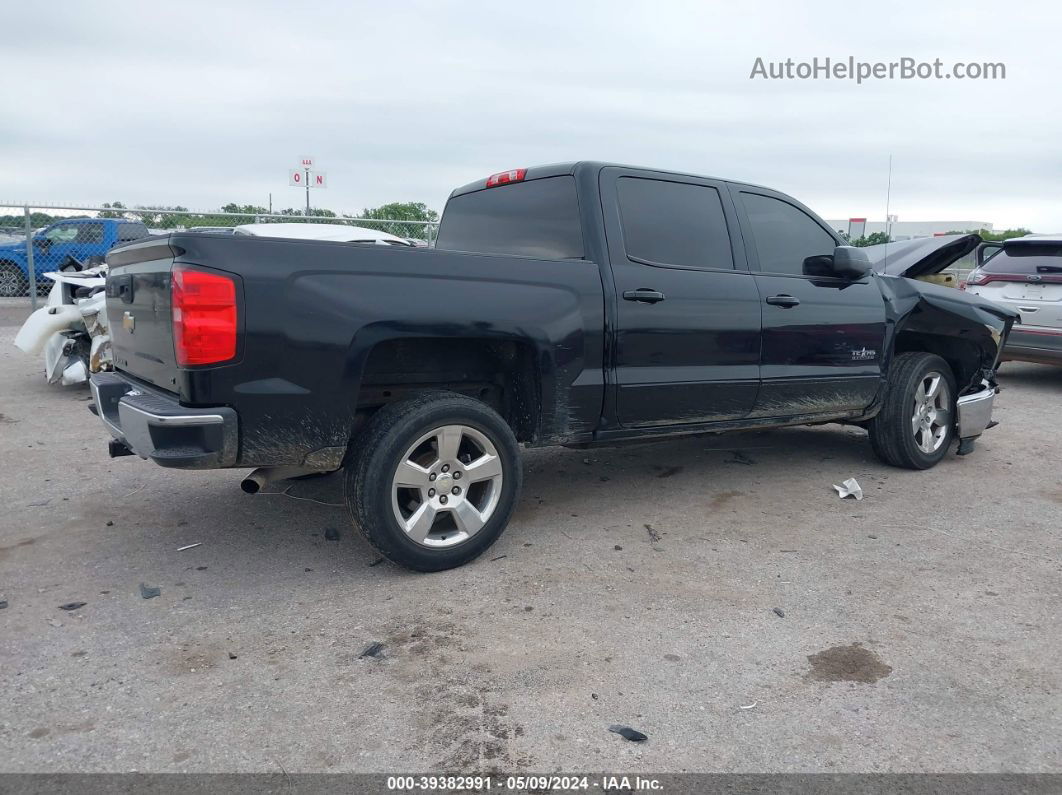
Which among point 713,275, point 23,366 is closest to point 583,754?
point 713,275

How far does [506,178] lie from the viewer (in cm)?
492

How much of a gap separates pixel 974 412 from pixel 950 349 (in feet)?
1.56

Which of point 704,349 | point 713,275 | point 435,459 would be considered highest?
point 713,275

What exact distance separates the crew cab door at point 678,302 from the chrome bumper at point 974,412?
2077mm

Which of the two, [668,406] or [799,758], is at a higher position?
[668,406]

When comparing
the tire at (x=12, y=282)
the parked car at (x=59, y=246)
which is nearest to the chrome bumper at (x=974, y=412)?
the parked car at (x=59, y=246)

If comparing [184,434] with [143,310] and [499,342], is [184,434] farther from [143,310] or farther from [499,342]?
[499,342]

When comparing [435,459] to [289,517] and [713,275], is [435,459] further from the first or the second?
[713,275]

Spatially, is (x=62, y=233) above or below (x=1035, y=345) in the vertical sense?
above

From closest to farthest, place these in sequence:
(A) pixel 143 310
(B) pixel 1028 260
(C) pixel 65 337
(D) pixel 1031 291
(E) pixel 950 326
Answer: (A) pixel 143 310
(E) pixel 950 326
(C) pixel 65 337
(D) pixel 1031 291
(B) pixel 1028 260

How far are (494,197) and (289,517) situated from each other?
7.00ft

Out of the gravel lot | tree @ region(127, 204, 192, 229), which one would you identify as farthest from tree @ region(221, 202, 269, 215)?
the gravel lot

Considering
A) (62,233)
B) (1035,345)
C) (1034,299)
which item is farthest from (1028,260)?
(62,233)

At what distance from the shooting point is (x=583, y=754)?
251 cm
